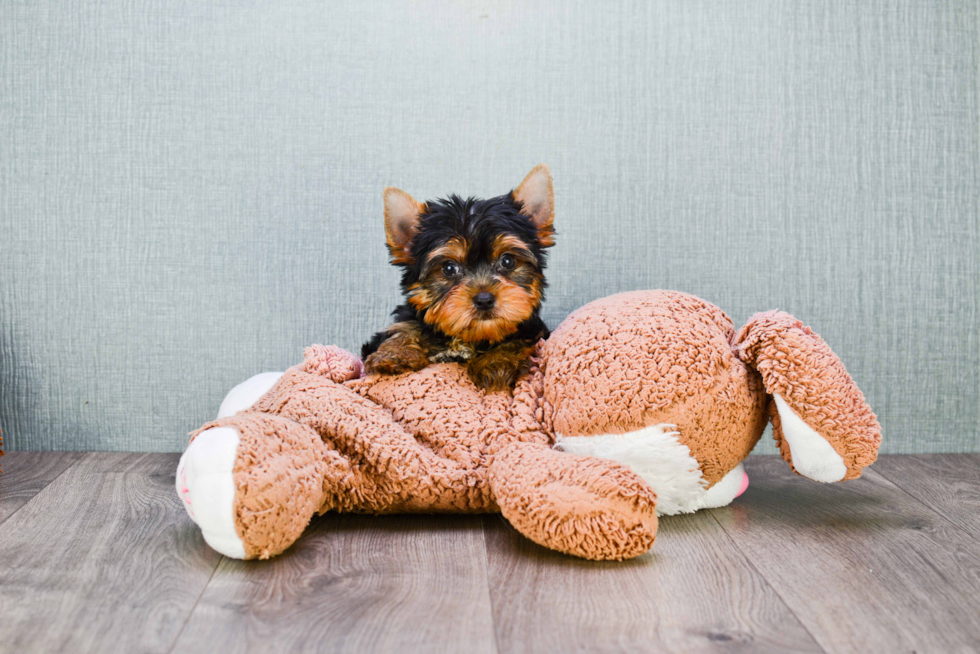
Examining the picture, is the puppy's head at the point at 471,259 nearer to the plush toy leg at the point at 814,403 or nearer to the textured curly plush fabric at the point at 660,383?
the textured curly plush fabric at the point at 660,383

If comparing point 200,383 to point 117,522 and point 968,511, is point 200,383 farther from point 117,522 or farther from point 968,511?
point 968,511

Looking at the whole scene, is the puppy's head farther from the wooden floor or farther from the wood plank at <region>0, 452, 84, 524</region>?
the wood plank at <region>0, 452, 84, 524</region>

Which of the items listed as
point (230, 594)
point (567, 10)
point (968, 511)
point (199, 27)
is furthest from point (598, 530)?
point (199, 27)

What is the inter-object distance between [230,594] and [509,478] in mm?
501

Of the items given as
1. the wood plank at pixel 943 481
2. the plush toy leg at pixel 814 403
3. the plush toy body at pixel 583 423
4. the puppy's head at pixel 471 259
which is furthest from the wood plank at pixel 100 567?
the wood plank at pixel 943 481

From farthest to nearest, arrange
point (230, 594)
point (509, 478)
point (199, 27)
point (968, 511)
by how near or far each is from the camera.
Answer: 1. point (199, 27)
2. point (968, 511)
3. point (509, 478)
4. point (230, 594)

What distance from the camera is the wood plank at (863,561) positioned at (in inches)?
41.3

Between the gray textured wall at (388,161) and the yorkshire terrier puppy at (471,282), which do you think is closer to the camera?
the yorkshire terrier puppy at (471,282)

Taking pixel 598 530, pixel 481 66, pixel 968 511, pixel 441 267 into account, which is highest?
pixel 481 66

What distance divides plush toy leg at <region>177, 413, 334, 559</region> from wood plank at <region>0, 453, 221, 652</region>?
96 millimetres

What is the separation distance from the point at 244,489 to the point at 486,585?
1.37 feet

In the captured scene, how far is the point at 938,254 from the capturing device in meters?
2.12

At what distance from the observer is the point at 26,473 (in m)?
1.88

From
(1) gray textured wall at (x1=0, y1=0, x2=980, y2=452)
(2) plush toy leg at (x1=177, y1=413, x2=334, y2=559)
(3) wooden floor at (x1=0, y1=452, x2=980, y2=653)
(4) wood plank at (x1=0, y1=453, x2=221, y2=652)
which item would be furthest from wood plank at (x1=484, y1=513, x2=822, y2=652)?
(1) gray textured wall at (x1=0, y1=0, x2=980, y2=452)
